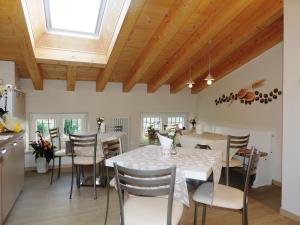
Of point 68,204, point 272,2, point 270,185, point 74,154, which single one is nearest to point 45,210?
point 68,204

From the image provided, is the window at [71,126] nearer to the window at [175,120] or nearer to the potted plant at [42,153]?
the potted plant at [42,153]

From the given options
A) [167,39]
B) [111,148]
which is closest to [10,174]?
[111,148]

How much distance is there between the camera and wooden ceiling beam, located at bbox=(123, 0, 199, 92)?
2830 millimetres

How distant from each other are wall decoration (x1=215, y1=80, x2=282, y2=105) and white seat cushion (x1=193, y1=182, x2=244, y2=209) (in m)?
2.57

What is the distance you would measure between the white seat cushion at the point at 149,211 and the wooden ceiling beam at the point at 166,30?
216 cm

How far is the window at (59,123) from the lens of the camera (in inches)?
192

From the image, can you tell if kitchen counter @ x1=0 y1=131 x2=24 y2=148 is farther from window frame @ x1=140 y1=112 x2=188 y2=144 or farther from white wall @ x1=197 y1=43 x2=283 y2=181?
white wall @ x1=197 y1=43 x2=283 y2=181

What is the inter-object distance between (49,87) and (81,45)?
1.52 m

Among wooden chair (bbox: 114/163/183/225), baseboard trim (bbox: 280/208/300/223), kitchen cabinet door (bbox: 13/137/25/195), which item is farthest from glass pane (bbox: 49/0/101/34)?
baseboard trim (bbox: 280/208/300/223)

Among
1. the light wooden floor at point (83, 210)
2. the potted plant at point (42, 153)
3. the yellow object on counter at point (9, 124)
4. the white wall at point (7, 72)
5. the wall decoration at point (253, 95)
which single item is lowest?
the light wooden floor at point (83, 210)

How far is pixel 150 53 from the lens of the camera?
368 cm

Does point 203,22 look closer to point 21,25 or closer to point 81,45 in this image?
point 81,45

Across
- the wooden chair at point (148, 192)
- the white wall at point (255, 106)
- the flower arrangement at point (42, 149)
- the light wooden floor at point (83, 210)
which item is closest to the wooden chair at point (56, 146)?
the flower arrangement at point (42, 149)

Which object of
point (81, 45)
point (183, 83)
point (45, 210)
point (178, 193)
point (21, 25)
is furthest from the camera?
point (183, 83)
